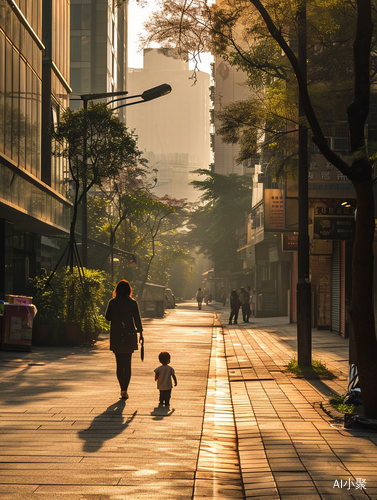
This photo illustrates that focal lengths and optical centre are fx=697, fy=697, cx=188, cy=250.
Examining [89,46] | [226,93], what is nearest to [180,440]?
[89,46]

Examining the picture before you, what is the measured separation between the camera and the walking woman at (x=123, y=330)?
970 cm

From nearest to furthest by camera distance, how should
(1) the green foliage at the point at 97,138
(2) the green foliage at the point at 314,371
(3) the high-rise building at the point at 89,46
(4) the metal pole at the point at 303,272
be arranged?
(2) the green foliage at the point at 314,371
(4) the metal pole at the point at 303,272
(1) the green foliage at the point at 97,138
(3) the high-rise building at the point at 89,46

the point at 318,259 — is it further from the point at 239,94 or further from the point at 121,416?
the point at 239,94

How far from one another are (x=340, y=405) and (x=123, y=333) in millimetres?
3142

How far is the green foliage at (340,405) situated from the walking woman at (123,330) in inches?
106

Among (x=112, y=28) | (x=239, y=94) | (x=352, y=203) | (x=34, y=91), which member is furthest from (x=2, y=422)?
(x=239, y=94)

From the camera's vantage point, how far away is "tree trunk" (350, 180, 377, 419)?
7758 millimetres

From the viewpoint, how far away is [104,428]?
741cm

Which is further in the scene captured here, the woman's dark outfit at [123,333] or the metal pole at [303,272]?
the metal pole at [303,272]

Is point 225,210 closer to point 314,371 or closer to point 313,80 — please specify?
point 313,80

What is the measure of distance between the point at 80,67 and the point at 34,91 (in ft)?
160

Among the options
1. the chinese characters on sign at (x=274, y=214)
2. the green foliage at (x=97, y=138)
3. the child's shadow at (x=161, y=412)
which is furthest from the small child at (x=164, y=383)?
the chinese characters on sign at (x=274, y=214)

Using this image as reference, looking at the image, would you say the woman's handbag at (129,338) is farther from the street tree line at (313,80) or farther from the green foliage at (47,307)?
the green foliage at (47,307)

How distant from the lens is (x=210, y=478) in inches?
218
